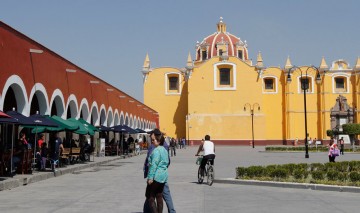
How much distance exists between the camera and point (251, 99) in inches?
2623

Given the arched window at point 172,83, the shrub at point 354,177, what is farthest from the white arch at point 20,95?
the arched window at point 172,83

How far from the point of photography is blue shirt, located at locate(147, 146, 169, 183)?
7.21 meters

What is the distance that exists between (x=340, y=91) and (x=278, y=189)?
196 ft

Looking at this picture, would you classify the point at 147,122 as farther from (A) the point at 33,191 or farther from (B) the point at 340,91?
(A) the point at 33,191

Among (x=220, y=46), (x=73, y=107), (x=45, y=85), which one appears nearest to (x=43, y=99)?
(x=45, y=85)

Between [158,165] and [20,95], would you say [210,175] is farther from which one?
[20,95]

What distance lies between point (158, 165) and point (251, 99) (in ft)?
198

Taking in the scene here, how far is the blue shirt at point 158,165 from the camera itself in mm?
7207

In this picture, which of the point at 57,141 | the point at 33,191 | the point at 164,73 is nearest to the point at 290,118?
the point at 164,73

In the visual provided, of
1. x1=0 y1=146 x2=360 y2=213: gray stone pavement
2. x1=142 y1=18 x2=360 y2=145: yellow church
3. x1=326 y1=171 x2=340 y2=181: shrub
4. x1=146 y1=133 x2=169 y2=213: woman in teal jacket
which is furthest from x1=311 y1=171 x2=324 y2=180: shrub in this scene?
x1=142 y1=18 x2=360 y2=145: yellow church

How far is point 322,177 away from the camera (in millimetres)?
13305

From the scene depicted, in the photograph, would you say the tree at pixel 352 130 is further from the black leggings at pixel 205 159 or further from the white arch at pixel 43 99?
the black leggings at pixel 205 159

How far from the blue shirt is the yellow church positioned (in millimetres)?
56499

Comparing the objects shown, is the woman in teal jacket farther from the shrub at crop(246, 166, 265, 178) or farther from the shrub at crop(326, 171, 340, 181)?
the shrub at crop(246, 166, 265, 178)
